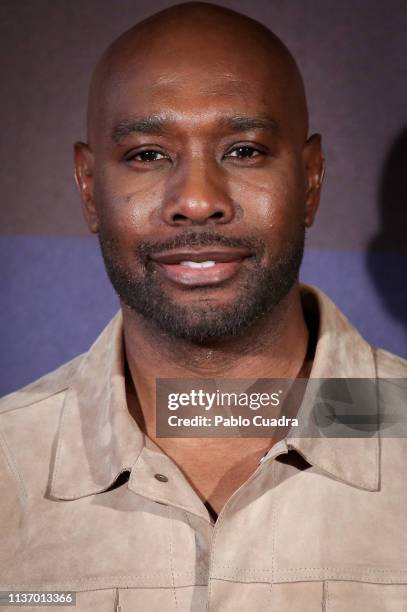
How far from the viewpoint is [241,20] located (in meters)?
1.37

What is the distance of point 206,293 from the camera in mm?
1292

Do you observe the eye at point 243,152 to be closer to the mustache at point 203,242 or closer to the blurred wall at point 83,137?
the mustache at point 203,242

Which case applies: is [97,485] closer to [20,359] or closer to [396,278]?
[20,359]

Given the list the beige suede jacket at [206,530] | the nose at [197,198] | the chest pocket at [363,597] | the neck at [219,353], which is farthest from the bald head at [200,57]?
the chest pocket at [363,597]

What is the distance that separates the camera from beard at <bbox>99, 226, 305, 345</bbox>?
1.28 meters

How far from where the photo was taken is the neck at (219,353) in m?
1.36

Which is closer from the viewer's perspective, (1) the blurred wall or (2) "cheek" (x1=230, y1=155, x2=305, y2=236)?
(2) "cheek" (x1=230, y1=155, x2=305, y2=236)

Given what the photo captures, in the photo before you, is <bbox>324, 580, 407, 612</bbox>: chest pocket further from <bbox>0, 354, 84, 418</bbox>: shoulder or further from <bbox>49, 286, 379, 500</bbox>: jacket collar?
<bbox>0, 354, 84, 418</bbox>: shoulder

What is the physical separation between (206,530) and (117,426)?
0.19 meters

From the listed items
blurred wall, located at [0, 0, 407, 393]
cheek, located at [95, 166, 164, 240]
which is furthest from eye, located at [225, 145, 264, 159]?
blurred wall, located at [0, 0, 407, 393]

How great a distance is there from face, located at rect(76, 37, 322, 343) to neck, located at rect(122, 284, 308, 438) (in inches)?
1.5

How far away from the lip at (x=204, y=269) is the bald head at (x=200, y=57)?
0.71ft

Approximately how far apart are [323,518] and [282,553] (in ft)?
0.22

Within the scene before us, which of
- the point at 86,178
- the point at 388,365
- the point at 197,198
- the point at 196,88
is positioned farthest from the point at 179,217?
the point at 388,365
